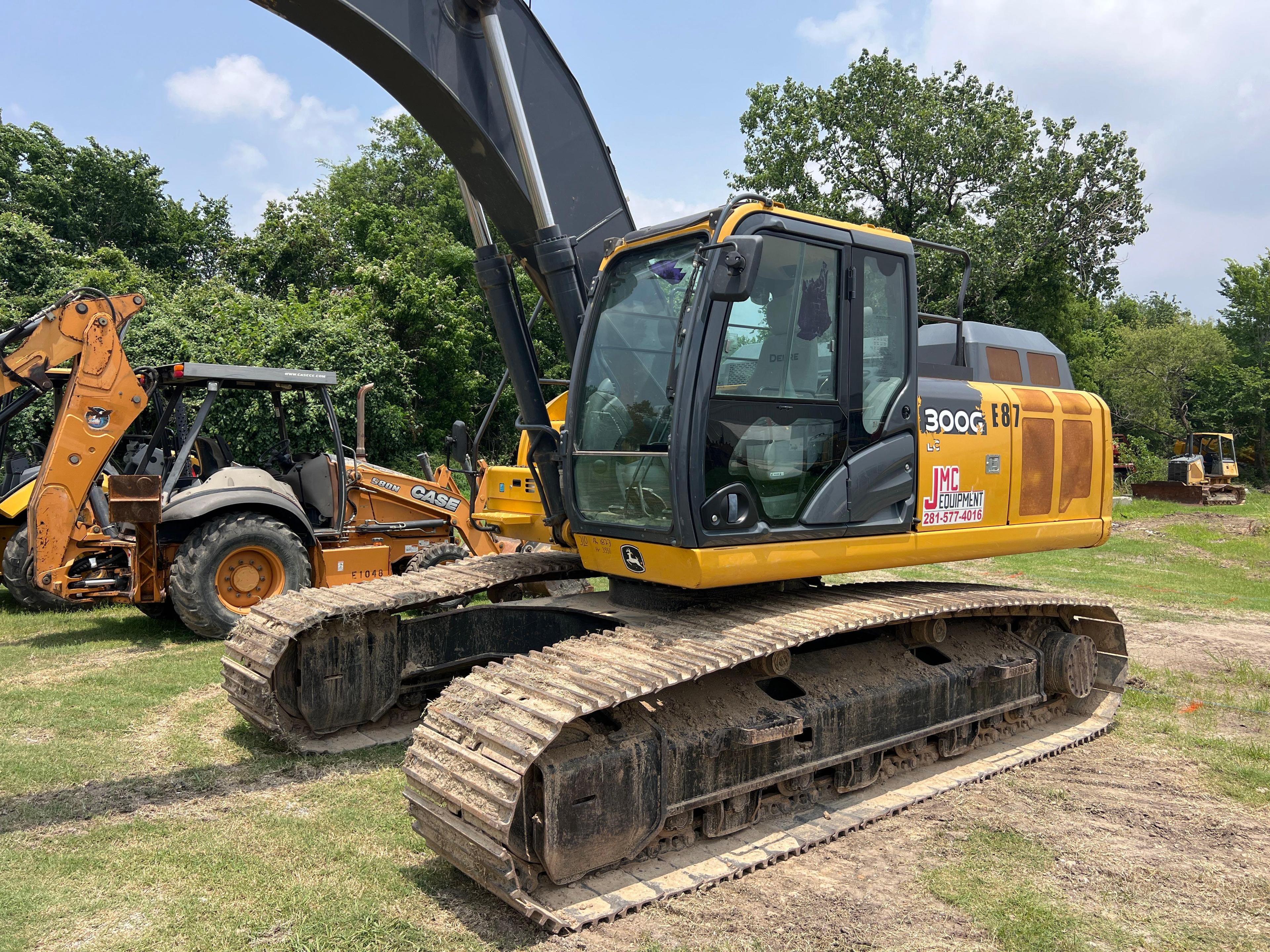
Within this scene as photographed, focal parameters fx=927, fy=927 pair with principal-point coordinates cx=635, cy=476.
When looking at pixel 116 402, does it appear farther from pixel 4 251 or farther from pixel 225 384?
pixel 4 251

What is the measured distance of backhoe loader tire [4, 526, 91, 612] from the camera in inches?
362

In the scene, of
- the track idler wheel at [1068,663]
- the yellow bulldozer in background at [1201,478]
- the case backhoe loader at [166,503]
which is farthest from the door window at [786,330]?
the yellow bulldozer in background at [1201,478]

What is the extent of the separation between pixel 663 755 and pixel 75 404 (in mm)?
6738

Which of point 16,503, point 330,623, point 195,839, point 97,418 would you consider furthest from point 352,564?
point 195,839

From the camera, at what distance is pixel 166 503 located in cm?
826

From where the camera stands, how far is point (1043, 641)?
6297 millimetres

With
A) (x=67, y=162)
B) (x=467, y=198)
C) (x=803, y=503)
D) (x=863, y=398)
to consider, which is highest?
(x=67, y=162)

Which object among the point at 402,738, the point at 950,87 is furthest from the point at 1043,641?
the point at 950,87

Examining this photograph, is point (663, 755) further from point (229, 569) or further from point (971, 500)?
point (229, 569)

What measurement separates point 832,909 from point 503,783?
1454 millimetres

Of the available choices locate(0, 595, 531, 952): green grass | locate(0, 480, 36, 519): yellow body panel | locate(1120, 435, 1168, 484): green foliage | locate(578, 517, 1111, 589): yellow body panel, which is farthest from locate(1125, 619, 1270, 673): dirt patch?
locate(1120, 435, 1168, 484): green foliage

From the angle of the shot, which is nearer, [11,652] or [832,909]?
[832,909]

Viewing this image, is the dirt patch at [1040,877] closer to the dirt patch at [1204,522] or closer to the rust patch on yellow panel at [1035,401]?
the rust patch on yellow panel at [1035,401]

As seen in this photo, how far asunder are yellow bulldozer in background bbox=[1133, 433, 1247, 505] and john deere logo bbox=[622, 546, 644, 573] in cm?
2694
